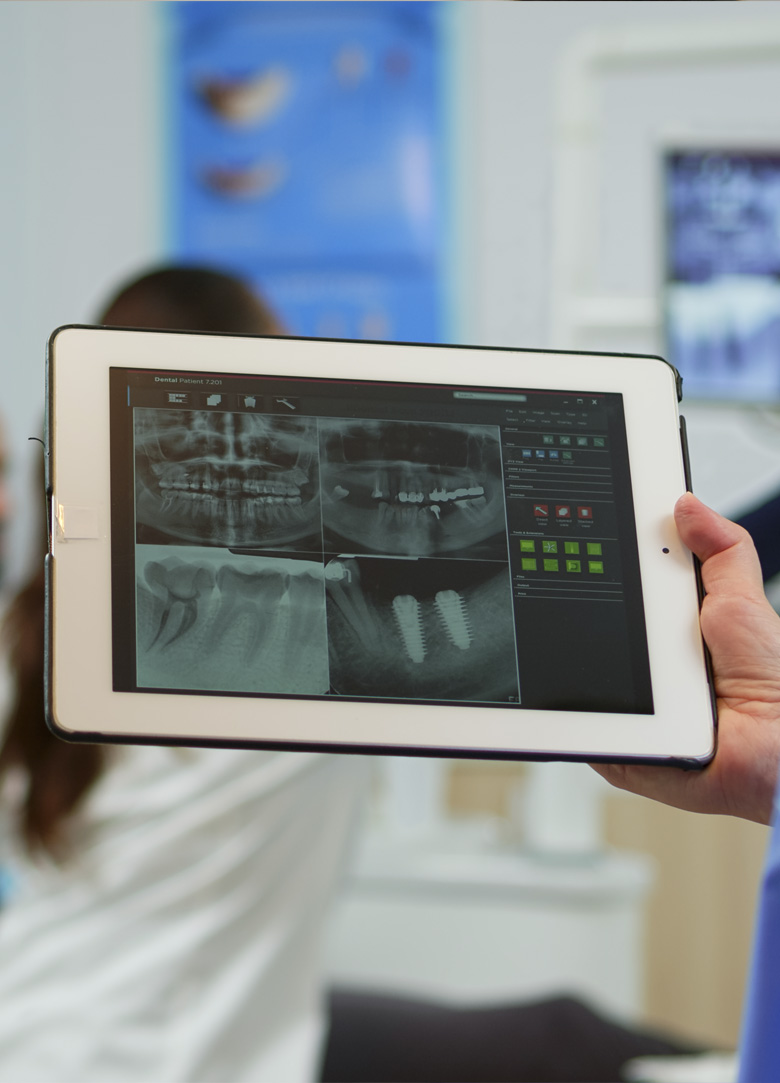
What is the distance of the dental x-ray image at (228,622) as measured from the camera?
455mm

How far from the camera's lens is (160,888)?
960mm

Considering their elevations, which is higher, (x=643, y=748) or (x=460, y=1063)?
(x=643, y=748)

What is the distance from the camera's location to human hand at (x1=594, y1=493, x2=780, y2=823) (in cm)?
47

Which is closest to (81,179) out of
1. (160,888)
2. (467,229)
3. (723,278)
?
(467,229)

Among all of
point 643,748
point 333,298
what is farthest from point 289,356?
point 333,298

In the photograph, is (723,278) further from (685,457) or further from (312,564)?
(312,564)

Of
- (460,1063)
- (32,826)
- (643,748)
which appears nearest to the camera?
(643,748)

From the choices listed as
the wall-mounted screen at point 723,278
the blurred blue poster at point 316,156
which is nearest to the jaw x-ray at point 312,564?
the wall-mounted screen at point 723,278

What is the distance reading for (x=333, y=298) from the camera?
1.70 metres

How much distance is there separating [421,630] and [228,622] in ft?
0.29

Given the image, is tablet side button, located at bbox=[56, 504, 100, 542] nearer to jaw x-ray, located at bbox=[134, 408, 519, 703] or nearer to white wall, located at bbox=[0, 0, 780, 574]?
jaw x-ray, located at bbox=[134, 408, 519, 703]

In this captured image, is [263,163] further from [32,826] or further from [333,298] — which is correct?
[32,826]

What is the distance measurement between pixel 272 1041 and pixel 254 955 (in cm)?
8

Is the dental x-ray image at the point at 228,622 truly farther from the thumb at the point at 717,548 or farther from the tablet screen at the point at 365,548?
the thumb at the point at 717,548
